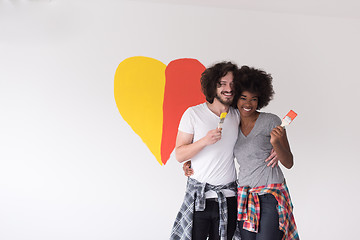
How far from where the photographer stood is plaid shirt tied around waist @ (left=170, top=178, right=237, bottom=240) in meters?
1.61

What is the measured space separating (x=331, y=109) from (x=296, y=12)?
82 cm

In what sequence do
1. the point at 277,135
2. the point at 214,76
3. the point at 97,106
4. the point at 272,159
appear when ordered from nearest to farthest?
the point at 277,135
the point at 272,159
the point at 214,76
the point at 97,106

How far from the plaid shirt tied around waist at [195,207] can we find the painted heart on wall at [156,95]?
80 cm

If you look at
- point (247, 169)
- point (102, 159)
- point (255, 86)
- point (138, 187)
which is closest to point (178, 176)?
point (138, 187)

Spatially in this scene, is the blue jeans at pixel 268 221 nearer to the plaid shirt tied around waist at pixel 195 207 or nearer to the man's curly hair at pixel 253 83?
the plaid shirt tied around waist at pixel 195 207

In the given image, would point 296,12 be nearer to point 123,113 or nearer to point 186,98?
point 186,98

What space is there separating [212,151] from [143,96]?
37.0 inches

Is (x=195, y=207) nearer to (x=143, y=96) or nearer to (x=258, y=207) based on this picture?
(x=258, y=207)

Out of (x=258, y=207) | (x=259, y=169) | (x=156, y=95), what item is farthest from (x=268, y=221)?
(x=156, y=95)

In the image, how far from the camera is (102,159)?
241 cm

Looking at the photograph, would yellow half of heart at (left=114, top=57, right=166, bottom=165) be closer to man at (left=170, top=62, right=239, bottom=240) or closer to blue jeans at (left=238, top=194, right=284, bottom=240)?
man at (left=170, top=62, right=239, bottom=240)

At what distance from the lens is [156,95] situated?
245 centimetres

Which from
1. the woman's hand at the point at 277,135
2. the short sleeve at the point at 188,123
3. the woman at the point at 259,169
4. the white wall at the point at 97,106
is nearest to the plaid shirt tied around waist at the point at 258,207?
the woman at the point at 259,169

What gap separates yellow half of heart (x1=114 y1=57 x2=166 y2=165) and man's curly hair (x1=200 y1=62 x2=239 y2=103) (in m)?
0.76
